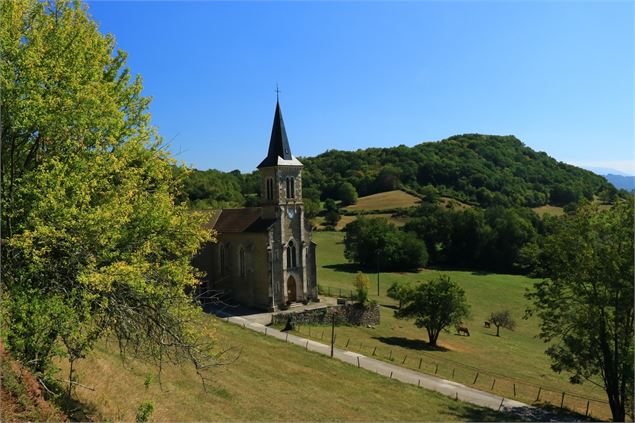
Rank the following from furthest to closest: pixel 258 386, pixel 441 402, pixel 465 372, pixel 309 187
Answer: pixel 309 187 → pixel 465 372 → pixel 441 402 → pixel 258 386

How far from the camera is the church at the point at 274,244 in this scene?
4266 cm

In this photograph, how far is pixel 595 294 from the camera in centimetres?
2280

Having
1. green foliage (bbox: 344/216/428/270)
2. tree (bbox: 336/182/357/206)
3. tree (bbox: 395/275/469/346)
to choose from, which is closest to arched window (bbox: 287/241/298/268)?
tree (bbox: 395/275/469/346)

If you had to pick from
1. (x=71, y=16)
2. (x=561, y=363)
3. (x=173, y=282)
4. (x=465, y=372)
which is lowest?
(x=465, y=372)

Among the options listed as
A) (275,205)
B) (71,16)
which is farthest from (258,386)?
(275,205)

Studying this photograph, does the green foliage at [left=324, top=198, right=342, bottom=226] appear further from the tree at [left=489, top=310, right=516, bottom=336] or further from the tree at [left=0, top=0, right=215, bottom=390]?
the tree at [left=0, top=0, right=215, bottom=390]

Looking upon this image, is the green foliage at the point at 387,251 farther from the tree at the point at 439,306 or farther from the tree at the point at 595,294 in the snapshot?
the tree at the point at 595,294

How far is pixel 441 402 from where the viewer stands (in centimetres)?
2484

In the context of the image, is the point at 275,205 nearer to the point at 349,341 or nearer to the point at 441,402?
the point at 349,341

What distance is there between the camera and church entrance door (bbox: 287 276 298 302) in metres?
44.1

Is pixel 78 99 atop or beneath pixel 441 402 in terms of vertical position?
atop

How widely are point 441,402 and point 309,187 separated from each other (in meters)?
117

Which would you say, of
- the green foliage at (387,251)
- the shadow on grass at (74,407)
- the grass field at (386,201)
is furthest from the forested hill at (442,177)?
the shadow on grass at (74,407)

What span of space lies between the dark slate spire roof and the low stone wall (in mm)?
13552
